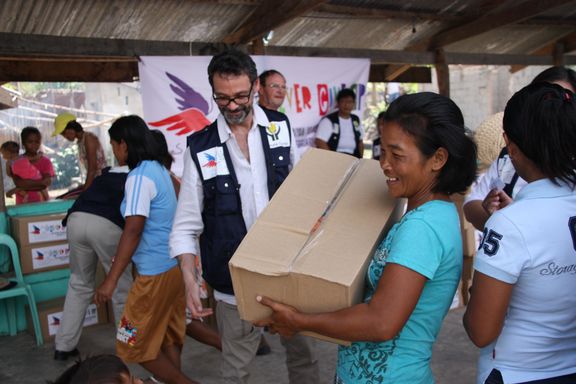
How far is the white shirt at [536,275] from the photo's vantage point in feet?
3.64

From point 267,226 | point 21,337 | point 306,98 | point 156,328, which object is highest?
point 306,98

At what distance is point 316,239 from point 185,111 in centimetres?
351

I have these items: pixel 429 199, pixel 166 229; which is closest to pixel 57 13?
pixel 166 229

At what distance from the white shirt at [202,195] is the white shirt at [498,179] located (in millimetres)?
778

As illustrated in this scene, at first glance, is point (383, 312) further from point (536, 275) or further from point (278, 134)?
point (278, 134)

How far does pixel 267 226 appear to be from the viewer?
1441mm

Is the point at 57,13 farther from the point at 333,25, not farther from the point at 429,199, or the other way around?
the point at 429,199

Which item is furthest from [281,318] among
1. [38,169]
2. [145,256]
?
[38,169]

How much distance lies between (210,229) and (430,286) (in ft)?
3.35

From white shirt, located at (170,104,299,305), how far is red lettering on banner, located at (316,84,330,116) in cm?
348

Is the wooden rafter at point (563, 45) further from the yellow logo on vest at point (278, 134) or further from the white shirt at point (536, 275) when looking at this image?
the white shirt at point (536, 275)

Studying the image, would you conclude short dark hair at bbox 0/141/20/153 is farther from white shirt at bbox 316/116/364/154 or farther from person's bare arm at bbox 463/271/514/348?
person's bare arm at bbox 463/271/514/348

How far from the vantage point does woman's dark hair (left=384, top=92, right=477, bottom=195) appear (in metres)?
1.20

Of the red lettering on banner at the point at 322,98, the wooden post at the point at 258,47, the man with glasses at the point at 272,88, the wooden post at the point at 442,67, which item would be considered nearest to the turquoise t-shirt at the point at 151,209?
the man with glasses at the point at 272,88
